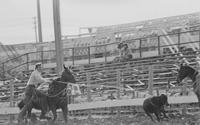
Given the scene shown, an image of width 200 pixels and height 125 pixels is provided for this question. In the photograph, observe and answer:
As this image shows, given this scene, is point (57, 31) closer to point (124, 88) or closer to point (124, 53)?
point (124, 88)

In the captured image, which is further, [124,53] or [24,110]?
[124,53]

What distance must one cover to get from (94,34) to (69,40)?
3.91 meters

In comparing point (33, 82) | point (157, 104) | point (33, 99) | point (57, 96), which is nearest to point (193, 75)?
point (157, 104)

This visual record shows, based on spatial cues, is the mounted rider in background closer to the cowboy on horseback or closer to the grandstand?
the cowboy on horseback

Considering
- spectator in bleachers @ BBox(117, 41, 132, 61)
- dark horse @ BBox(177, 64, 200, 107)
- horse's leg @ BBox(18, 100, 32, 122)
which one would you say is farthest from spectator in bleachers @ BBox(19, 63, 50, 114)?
spectator in bleachers @ BBox(117, 41, 132, 61)

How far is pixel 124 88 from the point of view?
19109 millimetres

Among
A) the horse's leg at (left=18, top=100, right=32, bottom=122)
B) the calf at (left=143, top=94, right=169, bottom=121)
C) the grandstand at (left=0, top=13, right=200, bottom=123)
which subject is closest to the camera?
the calf at (left=143, top=94, right=169, bottom=121)

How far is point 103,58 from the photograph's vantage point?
103ft

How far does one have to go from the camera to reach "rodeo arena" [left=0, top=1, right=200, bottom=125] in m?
14.9

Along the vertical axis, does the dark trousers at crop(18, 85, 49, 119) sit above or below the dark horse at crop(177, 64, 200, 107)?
below

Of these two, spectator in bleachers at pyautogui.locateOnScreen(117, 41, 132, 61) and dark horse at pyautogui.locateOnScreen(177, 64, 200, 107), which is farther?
spectator in bleachers at pyautogui.locateOnScreen(117, 41, 132, 61)

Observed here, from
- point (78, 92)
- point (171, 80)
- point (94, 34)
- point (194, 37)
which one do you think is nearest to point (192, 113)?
point (171, 80)

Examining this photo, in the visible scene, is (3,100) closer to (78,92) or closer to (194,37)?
(78,92)

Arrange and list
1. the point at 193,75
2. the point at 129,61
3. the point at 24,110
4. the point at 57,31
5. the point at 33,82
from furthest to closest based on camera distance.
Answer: the point at 129,61 < the point at 57,31 < the point at 24,110 < the point at 33,82 < the point at 193,75
